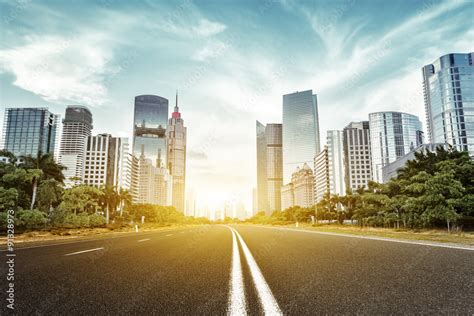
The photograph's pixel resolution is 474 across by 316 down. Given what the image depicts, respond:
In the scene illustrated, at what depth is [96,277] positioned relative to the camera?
4.82 metres

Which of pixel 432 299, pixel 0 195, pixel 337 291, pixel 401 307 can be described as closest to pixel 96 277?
pixel 337 291

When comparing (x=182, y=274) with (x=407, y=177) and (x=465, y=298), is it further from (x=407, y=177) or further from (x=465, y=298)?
(x=407, y=177)

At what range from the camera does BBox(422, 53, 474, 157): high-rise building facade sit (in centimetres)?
17725

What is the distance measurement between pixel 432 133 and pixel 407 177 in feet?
618

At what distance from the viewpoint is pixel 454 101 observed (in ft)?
605

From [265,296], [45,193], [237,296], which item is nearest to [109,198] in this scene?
[45,193]

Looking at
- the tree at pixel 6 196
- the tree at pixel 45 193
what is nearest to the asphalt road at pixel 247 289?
the tree at pixel 6 196

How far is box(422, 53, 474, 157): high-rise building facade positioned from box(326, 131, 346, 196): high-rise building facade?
189 feet

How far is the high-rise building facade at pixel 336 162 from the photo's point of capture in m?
187

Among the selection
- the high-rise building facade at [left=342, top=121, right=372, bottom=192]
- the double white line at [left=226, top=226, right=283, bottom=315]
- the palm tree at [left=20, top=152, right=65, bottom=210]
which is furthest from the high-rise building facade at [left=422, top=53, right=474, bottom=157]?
the double white line at [left=226, top=226, right=283, bottom=315]

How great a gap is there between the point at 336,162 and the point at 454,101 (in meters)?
75.1

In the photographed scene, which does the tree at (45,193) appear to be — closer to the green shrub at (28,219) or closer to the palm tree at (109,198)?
the green shrub at (28,219)

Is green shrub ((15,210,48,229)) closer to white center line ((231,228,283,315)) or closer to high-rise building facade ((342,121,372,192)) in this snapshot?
white center line ((231,228,283,315))

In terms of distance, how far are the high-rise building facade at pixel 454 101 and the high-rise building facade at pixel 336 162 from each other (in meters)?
57.8
